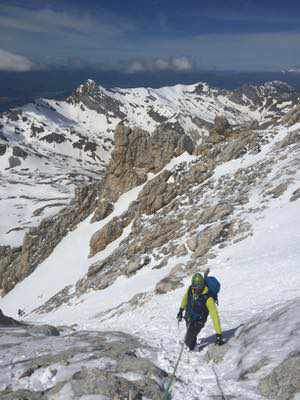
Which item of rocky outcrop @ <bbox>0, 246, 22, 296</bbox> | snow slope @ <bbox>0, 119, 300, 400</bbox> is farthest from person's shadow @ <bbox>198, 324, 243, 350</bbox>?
rocky outcrop @ <bbox>0, 246, 22, 296</bbox>

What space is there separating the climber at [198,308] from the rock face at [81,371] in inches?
53.1

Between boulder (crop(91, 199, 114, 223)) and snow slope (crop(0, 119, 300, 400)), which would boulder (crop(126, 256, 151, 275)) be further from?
boulder (crop(91, 199, 114, 223))

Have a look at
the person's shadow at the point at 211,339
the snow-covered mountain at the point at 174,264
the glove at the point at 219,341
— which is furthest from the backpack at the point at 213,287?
the person's shadow at the point at 211,339

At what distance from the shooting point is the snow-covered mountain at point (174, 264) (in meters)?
10.2

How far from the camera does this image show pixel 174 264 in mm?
31969

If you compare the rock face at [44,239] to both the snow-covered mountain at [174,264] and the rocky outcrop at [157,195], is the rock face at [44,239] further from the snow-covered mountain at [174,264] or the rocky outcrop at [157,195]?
the rocky outcrop at [157,195]

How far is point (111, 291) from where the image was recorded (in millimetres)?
34250

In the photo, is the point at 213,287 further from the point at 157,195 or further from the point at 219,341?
the point at 157,195

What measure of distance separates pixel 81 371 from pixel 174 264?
22.1m

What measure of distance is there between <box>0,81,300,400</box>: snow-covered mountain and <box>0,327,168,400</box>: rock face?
5 centimetres

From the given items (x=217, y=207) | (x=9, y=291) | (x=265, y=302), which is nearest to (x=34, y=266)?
(x=9, y=291)

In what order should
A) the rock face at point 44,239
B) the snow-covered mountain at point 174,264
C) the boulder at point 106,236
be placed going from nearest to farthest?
the snow-covered mountain at point 174,264 < the boulder at point 106,236 < the rock face at point 44,239

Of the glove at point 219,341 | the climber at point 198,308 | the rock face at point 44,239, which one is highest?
the climber at point 198,308

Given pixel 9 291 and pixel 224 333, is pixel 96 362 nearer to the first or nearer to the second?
pixel 224 333
